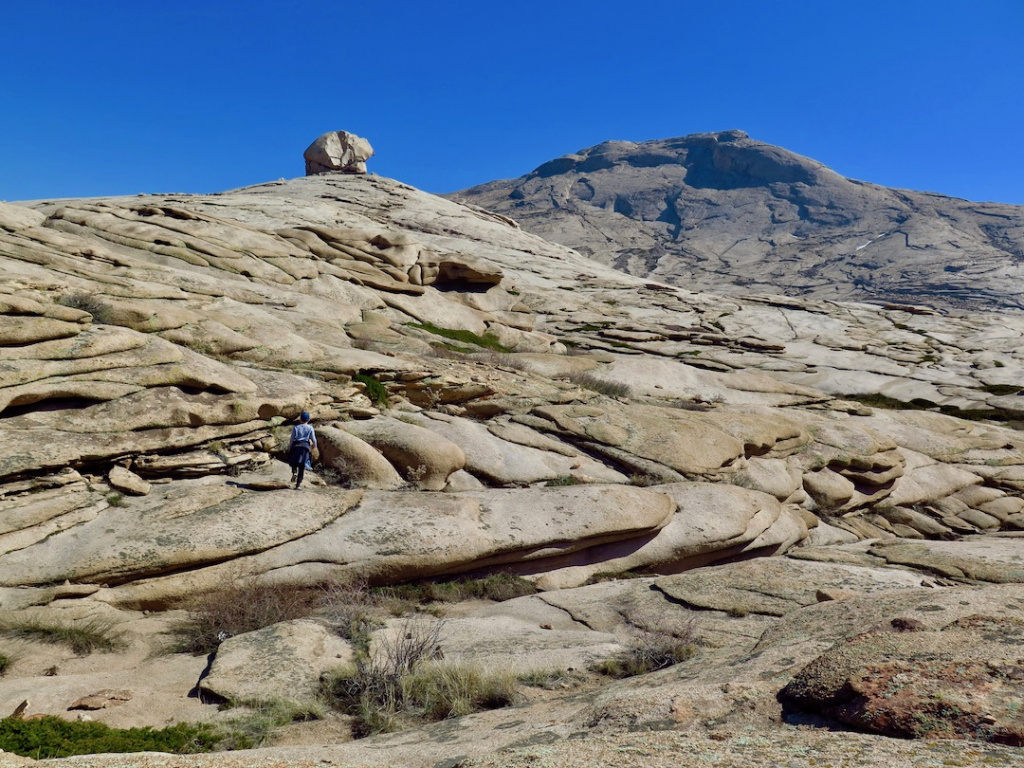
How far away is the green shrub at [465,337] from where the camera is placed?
103ft

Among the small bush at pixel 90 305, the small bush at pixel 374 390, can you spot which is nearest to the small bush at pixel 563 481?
the small bush at pixel 374 390

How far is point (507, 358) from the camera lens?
89.5 ft

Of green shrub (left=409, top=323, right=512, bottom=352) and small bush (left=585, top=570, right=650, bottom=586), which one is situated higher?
green shrub (left=409, top=323, right=512, bottom=352)

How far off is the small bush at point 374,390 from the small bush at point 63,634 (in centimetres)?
972

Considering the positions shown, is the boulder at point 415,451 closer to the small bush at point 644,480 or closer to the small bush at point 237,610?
the small bush at point 237,610

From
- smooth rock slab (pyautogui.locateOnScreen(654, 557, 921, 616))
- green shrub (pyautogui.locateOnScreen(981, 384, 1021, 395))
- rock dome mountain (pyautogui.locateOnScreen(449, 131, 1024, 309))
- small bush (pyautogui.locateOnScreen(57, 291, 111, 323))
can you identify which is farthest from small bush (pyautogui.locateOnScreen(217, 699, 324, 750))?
rock dome mountain (pyautogui.locateOnScreen(449, 131, 1024, 309))

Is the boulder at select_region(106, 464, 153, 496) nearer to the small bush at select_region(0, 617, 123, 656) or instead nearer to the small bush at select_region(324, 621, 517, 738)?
the small bush at select_region(0, 617, 123, 656)

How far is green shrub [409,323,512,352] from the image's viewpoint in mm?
31478

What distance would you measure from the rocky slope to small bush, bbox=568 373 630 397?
0.48 ft

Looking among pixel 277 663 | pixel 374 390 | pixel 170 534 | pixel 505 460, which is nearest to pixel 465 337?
pixel 374 390

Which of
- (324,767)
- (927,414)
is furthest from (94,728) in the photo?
(927,414)

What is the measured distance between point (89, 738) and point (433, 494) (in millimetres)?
8863

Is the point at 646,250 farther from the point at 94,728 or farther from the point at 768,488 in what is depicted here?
the point at 94,728

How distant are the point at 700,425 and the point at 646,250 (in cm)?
16084
